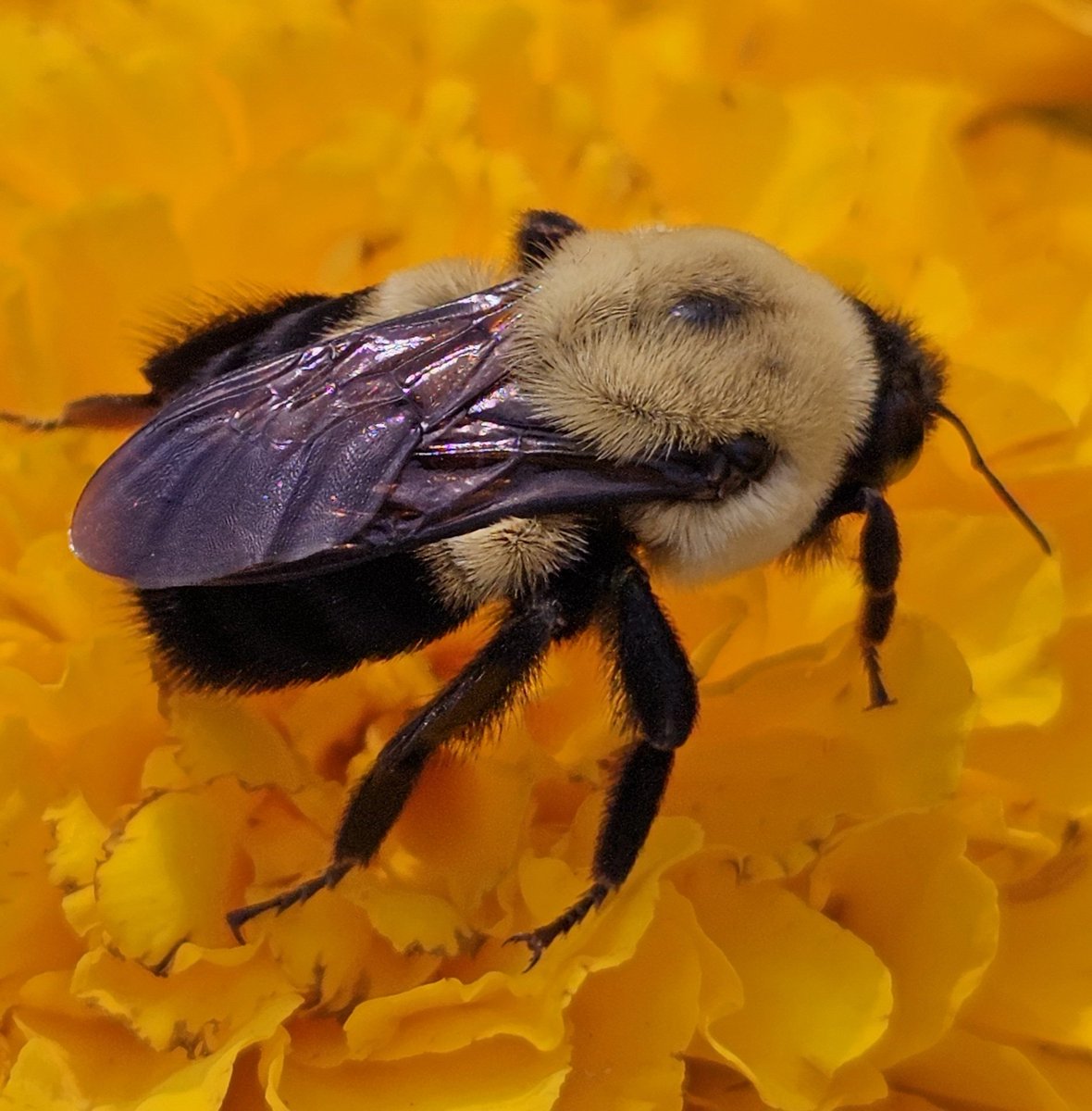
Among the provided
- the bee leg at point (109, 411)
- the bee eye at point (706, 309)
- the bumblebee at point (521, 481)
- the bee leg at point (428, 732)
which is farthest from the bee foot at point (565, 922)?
the bee leg at point (109, 411)

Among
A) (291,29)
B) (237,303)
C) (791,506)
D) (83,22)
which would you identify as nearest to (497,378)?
(791,506)

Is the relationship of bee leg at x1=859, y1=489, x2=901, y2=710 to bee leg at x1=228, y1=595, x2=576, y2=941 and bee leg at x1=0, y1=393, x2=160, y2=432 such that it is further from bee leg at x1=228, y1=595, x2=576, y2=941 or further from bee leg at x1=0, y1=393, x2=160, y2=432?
bee leg at x1=0, y1=393, x2=160, y2=432

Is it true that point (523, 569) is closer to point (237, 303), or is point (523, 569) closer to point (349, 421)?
point (349, 421)

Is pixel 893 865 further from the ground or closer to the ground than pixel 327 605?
closer to the ground

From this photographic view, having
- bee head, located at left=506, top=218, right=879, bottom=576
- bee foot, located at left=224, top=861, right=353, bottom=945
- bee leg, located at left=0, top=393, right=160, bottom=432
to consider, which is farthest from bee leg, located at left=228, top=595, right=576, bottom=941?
bee leg, located at left=0, top=393, right=160, bottom=432

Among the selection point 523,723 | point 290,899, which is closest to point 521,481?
point 523,723

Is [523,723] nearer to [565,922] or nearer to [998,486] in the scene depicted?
[565,922]

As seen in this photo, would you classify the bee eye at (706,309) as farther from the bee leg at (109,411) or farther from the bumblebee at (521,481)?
the bee leg at (109,411)
